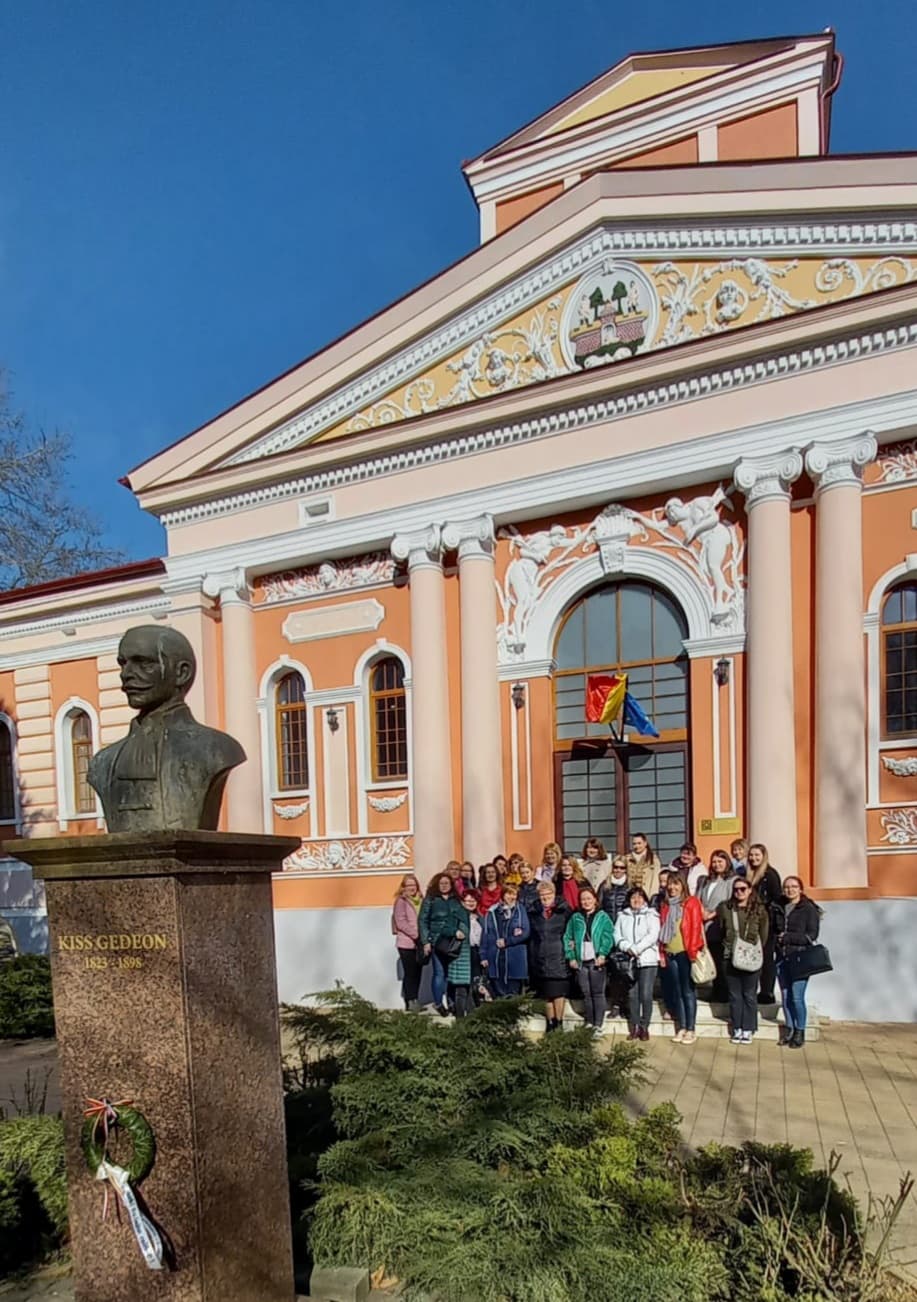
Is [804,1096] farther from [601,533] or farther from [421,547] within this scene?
[421,547]

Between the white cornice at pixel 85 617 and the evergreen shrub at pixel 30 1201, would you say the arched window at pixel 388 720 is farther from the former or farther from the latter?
the evergreen shrub at pixel 30 1201

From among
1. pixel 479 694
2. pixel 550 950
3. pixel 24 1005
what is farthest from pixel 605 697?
pixel 24 1005

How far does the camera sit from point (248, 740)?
13.9m

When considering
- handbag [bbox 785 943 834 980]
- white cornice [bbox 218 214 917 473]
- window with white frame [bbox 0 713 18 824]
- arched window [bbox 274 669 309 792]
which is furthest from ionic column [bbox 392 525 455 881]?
window with white frame [bbox 0 713 18 824]

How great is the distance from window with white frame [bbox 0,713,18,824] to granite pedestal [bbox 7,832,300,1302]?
15.9 m

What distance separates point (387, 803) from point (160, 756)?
9538 mm

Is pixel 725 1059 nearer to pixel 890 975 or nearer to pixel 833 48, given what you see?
pixel 890 975

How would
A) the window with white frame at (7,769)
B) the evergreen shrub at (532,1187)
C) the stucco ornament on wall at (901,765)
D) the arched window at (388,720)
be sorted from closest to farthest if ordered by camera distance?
the evergreen shrub at (532,1187)
the stucco ornament on wall at (901,765)
the arched window at (388,720)
the window with white frame at (7,769)

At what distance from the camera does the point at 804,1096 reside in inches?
255

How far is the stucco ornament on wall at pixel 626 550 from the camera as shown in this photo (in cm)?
1092

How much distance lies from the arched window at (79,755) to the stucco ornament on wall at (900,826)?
1353 centimetres

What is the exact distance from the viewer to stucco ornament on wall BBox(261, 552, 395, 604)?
13211 millimetres

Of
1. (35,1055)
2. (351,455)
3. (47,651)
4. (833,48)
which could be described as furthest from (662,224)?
(47,651)

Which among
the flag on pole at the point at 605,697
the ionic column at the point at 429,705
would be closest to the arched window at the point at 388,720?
the ionic column at the point at 429,705
